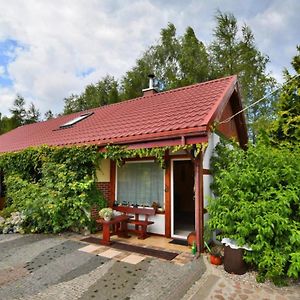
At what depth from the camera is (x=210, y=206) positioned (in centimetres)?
487

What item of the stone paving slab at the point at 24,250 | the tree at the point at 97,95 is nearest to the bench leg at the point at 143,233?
the stone paving slab at the point at 24,250

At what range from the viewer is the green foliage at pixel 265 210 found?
3.99 m

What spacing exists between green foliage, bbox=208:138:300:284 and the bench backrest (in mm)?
2258

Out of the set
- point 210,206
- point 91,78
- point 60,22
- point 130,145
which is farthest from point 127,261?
point 91,78

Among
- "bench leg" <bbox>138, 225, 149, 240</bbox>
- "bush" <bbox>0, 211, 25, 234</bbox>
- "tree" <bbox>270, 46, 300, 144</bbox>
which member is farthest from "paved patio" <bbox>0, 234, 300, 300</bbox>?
"tree" <bbox>270, 46, 300, 144</bbox>

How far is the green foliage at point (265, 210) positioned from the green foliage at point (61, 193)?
374 cm

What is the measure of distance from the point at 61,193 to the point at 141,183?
2.22m

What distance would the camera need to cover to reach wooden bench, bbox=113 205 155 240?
256 inches

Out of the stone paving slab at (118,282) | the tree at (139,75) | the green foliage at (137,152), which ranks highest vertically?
the tree at (139,75)

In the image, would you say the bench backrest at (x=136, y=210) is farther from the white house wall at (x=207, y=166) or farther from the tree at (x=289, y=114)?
the tree at (x=289, y=114)

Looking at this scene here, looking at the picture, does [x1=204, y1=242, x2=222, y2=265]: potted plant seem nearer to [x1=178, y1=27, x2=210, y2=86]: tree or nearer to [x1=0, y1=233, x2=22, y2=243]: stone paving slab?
[x1=0, y1=233, x2=22, y2=243]: stone paving slab

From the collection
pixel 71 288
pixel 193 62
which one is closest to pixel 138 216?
pixel 71 288

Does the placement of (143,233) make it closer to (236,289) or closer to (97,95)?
(236,289)

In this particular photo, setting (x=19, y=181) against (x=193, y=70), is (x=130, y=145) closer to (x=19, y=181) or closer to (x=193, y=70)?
(x=19, y=181)
